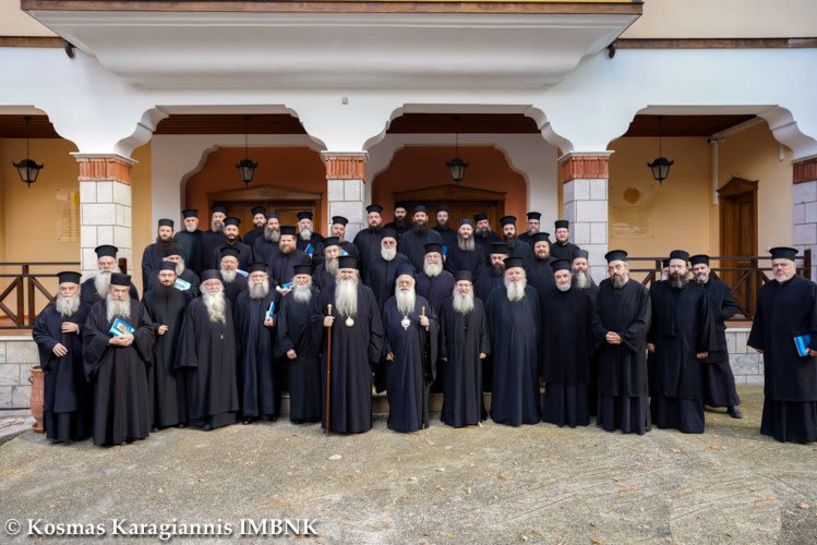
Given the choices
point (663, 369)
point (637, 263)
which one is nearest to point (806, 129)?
point (637, 263)

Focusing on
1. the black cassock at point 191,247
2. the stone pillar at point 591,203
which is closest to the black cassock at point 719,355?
the stone pillar at point 591,203

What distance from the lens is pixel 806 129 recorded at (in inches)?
299

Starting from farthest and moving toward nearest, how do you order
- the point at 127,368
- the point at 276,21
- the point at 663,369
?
the point at 276,21, the point at 663,369, the point at 127,368

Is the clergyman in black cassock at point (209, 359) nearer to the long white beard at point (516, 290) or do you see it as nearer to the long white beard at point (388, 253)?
the long white beard at point (388, 253)

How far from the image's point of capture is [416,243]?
7.43 m

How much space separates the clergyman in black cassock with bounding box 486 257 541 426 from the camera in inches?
229

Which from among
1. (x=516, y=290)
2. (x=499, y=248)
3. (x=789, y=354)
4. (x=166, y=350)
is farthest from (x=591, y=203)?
(x=166, y=350)

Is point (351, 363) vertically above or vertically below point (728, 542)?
above

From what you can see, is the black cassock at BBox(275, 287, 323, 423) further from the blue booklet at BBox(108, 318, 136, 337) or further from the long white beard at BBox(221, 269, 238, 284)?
the blue booklet at BBox(108, 318, 136, 337)

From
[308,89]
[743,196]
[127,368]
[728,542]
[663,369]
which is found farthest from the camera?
[743,196]

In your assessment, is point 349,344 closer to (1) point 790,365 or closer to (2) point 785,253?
(1) point 790,365

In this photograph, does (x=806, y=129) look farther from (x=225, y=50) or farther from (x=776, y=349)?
(x=225, y=50)

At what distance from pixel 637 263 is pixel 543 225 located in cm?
210

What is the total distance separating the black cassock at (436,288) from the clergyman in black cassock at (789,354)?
321cm
